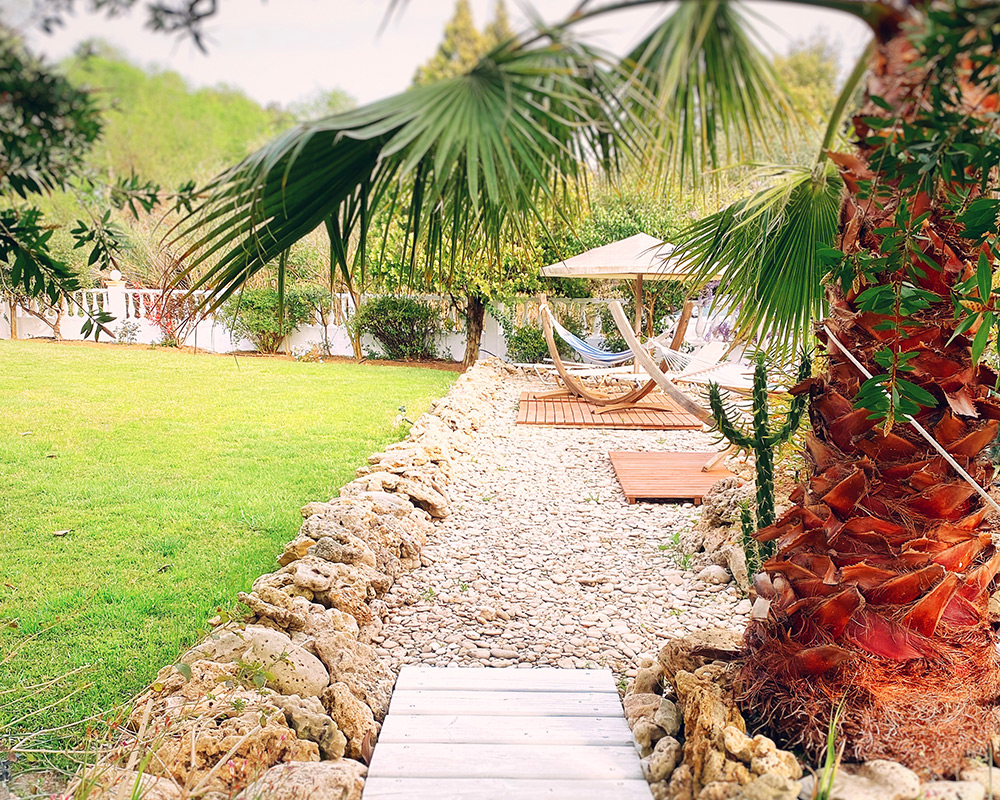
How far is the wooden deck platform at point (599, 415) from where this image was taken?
7617mm

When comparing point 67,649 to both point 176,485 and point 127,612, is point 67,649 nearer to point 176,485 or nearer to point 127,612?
point 127,612

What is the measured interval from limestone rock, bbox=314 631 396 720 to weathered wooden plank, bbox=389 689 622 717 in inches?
3.1

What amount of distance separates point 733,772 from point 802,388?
96cm

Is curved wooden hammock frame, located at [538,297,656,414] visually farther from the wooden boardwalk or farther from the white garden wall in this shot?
the wooden boardwalk

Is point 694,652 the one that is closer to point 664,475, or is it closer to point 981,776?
point 981,776

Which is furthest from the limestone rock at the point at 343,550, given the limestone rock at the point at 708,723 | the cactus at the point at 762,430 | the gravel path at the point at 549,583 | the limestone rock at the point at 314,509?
the cactus at the point at 762,430

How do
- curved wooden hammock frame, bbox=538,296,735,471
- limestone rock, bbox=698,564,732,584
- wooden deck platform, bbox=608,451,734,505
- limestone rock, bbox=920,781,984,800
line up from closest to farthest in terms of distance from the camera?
limestone rock, bbox=920,781,984,800 < limestone rock, bbox=698,564,732,584 < wooden deck platform, bbox=608,451,734,505 < curved wooden hammock frame, bbox=538,296,735,471

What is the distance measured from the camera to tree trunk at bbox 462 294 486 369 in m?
13.1

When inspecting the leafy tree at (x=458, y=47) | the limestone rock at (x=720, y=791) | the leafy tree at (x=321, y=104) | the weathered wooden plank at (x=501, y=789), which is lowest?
the weathered wooden plank at (x=501, y=789)

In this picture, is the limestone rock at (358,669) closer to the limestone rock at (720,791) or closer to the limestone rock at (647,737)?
the limestone rock at (647,737)

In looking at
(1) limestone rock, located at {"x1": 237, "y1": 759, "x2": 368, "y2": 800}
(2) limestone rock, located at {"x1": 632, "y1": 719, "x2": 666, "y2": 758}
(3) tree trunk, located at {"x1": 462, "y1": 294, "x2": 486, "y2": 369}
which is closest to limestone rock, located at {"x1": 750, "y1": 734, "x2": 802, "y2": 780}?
(2) limestone rock, located at {"x1": 632, "y1": 719, "x2": 666, "y2": 758}

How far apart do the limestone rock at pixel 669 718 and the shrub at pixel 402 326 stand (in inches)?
422

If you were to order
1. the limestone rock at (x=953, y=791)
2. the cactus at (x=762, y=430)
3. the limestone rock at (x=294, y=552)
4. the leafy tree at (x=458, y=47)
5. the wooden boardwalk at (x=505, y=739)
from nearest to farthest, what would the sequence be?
the leafy tree at (x=458, y=47) → the limestone rock at (x=953, y=791) → the wooden boardwalk at (x=505, y=739) → the cactus at (x=762, y=430) → the limestone rock at (x=294, y=552)

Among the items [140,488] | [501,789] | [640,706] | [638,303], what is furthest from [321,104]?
[638,303]
